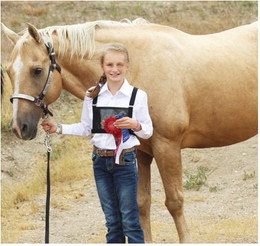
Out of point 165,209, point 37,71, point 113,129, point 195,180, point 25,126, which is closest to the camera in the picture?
point 113,129

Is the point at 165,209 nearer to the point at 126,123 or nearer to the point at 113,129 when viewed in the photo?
the point at 113,129

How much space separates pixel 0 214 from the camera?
854 centimetres

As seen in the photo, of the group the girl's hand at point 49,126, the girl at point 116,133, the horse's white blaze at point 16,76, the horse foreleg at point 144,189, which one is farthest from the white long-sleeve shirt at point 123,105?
the horse foreleg at point 144,189

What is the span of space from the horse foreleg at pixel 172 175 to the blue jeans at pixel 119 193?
30.5 inches

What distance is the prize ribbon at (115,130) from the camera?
14.3ft

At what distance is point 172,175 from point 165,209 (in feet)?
11.2

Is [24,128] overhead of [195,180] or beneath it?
overhead

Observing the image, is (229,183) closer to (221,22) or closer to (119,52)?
(119,52)

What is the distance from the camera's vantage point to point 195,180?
9547mm

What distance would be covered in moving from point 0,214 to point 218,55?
14.3 feet

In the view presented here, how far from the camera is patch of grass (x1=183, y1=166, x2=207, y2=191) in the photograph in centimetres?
945

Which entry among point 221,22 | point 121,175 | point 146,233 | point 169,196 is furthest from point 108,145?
point 221,22

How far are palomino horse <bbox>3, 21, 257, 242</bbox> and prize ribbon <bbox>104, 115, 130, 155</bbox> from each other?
31.1 inches

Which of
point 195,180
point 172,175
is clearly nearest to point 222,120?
point 172,175
